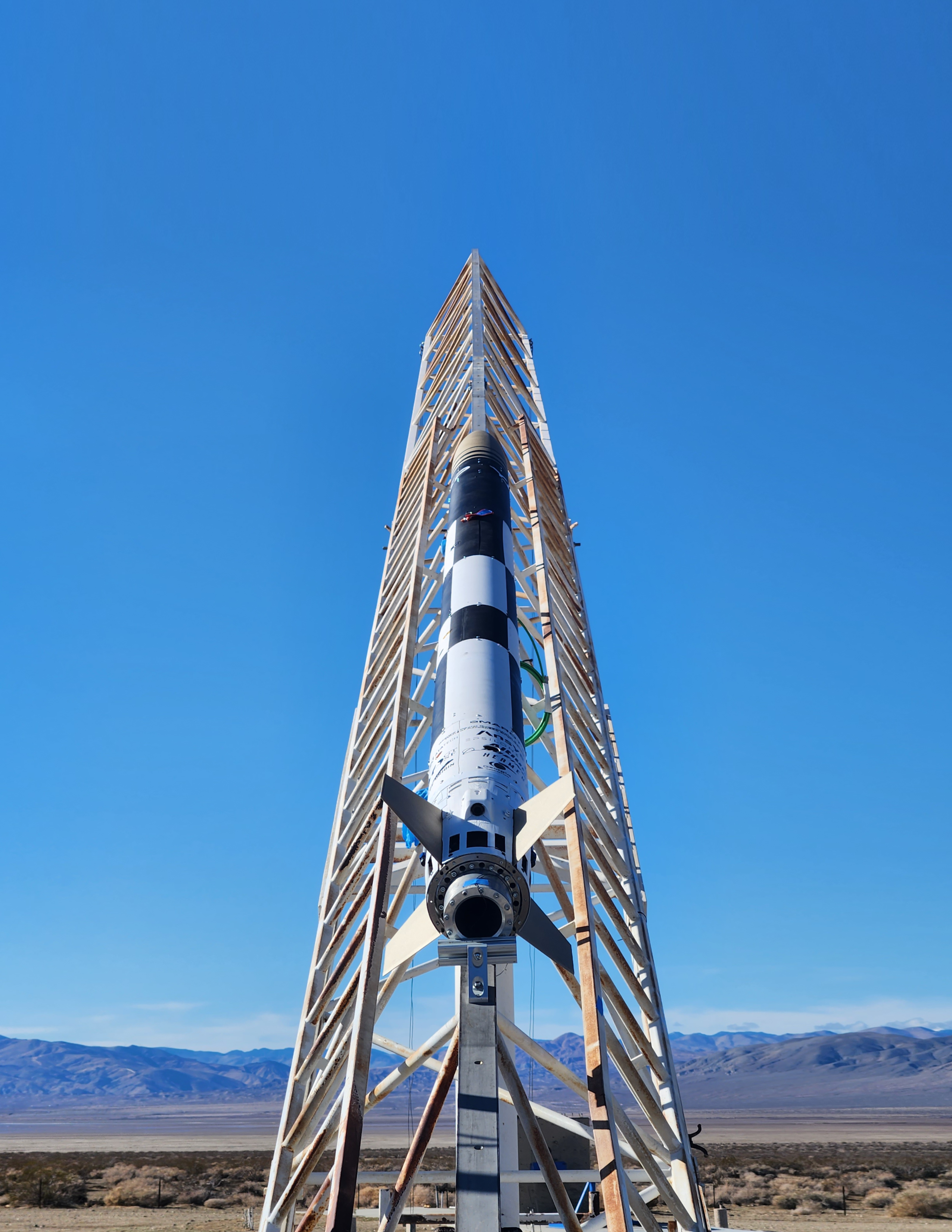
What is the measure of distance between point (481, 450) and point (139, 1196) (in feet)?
112

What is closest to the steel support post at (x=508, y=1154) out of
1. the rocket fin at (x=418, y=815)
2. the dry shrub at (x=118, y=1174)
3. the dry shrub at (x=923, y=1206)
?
the rocket fin at (x=418, y=815)

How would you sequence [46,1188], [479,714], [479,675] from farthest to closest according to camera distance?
[46,1188], [479,675], [479,714]

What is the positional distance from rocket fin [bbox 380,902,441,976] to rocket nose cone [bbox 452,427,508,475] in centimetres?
786

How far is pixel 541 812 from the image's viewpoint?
11.6 meters

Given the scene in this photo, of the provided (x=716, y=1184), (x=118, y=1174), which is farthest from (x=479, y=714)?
(x=118, y=1174)

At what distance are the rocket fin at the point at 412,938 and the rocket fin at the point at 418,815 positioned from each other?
2.27 feet

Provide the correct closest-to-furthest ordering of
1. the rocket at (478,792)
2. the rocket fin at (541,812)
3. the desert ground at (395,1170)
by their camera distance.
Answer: the rocket at (478,792) → the rocket fin at (541,812) → the desert ground at (395,1170)

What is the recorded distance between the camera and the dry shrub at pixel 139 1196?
117ft

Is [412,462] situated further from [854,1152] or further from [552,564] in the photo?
[854,1152]

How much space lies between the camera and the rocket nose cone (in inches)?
671

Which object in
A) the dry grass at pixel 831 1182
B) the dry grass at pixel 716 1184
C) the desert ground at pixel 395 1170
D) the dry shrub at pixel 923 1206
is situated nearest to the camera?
the desert ground at pixel 395 1170

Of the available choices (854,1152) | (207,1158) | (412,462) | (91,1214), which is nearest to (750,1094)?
(854,1152)

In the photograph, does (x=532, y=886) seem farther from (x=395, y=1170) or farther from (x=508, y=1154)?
(x=395, y=1170)

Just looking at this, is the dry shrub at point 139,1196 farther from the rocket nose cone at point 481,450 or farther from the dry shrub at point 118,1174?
the rocket nose cone at point 481,450
